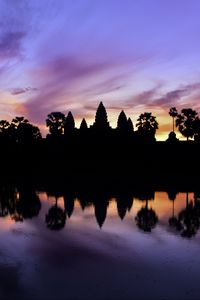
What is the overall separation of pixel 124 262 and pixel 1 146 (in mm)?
79381

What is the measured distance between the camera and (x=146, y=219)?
32.1 m

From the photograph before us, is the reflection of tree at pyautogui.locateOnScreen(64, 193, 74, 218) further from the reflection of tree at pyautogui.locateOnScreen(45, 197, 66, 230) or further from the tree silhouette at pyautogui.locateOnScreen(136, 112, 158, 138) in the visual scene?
the tree silhouette at pyautogui.locateOnScreen(136, 112, 158, 138)

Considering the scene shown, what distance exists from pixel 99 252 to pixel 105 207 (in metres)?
15.3

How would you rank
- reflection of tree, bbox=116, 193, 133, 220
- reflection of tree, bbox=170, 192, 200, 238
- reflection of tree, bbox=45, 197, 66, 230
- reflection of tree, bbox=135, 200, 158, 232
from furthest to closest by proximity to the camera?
reflection of tree, bbox=116, 193, 133, 220, reflection of tree, bbox=45, 197, 66, 230, reflection of tree, bbox=135, 200, 158, 232, reflection of tree, bbox=170, 192, 200, 238

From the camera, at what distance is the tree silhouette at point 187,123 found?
10388cm

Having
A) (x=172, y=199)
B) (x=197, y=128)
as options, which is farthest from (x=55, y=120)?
(x=172, y=199)

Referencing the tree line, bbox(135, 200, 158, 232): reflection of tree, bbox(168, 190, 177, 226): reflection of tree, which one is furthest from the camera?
the tree line

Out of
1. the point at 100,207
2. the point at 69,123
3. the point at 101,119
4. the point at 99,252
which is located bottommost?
the point at 99,252

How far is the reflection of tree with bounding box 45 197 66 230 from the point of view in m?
Result: 29.2

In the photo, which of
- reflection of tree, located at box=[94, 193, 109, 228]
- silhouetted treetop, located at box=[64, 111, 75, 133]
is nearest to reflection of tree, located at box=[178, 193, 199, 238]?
reflection of tree, located at box=[94, 193, 109, 228]

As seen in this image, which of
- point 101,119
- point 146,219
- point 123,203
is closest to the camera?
point 146,219

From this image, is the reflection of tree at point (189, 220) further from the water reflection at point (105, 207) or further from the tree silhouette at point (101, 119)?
the tree silhouette at point (101, 119)

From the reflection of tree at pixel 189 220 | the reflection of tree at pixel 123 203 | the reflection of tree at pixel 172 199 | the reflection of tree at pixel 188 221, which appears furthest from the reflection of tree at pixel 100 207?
the reflection of tree at pixel 189 220

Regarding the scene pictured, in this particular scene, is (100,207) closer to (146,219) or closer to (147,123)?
(146,219)
